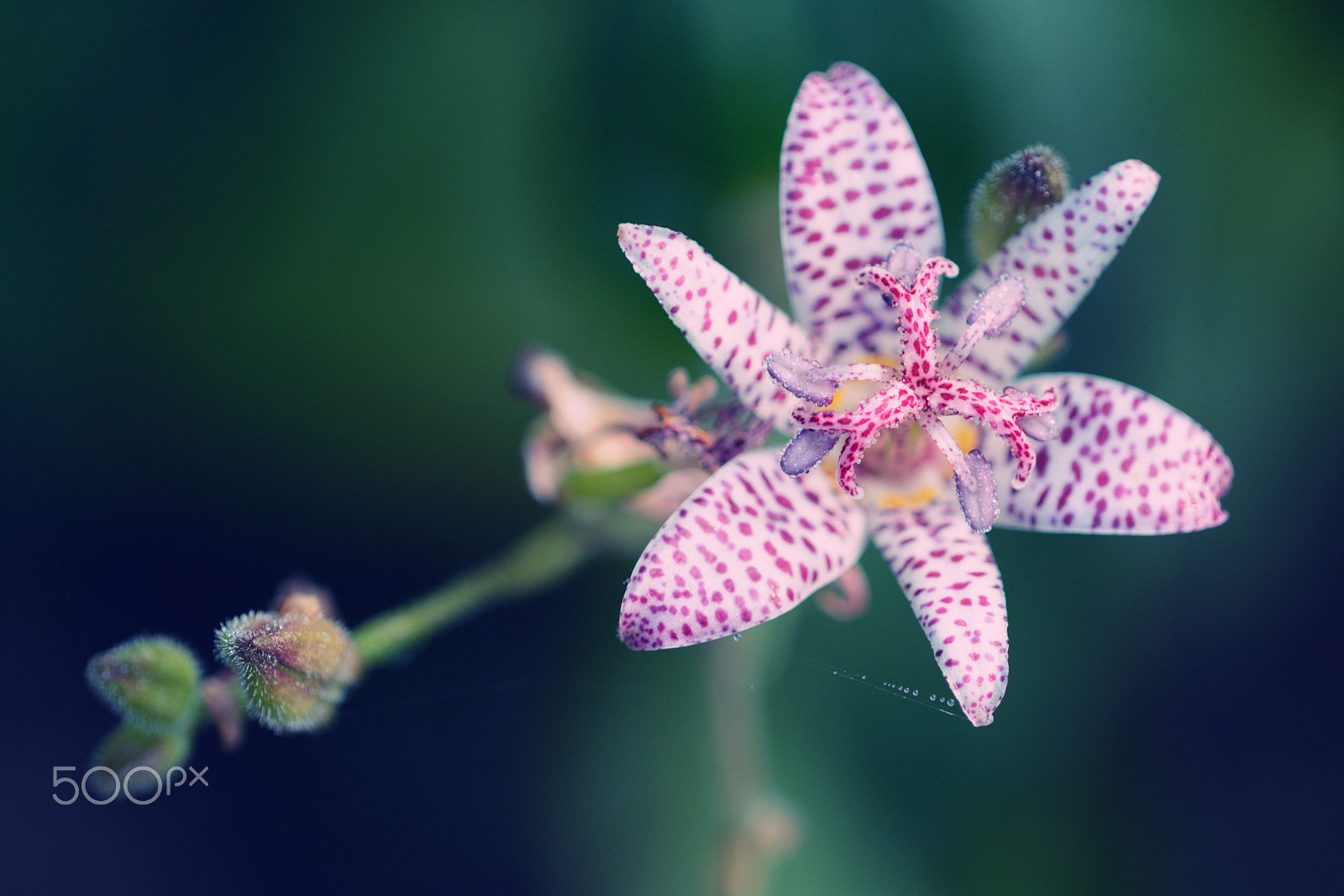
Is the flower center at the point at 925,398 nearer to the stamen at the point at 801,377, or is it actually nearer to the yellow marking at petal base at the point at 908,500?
the stamen at the point at 801,377

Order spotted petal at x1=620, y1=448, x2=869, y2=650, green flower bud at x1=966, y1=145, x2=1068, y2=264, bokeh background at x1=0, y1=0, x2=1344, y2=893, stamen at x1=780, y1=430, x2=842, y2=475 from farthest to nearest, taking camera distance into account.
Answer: bokeh background at x1=0, y1=0, x2=1344, y2=893 → green flower bud at x1=966, y1=145, x2=1068, y2=264 → stamen at x1=780, y1=430, x2=842, y2=475 → spotted petal at x1=620, y1=448, x2=869, y2=650

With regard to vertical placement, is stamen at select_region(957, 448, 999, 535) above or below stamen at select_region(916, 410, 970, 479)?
below

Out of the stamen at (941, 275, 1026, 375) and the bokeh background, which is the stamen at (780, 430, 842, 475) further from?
the bokeh background

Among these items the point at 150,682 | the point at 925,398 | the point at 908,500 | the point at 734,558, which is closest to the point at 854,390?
the point at 908,500

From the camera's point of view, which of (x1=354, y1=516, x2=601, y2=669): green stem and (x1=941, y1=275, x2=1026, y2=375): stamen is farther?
(x1=354, y1=516, x2=601, y2=669): green stem

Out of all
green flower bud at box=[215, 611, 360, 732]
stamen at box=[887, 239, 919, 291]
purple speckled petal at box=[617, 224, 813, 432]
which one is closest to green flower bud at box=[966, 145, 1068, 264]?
stamen at box=[887, 239, 919, 291]

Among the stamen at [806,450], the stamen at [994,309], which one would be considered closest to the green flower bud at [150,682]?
the stamen at [806,450]

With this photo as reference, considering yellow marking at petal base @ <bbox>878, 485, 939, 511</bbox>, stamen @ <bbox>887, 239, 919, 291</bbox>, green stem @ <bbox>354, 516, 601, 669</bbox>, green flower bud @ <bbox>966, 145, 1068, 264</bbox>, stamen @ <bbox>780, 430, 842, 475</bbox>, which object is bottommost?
green stem @ <bbox>354, 516, 601, 669</bbox>
